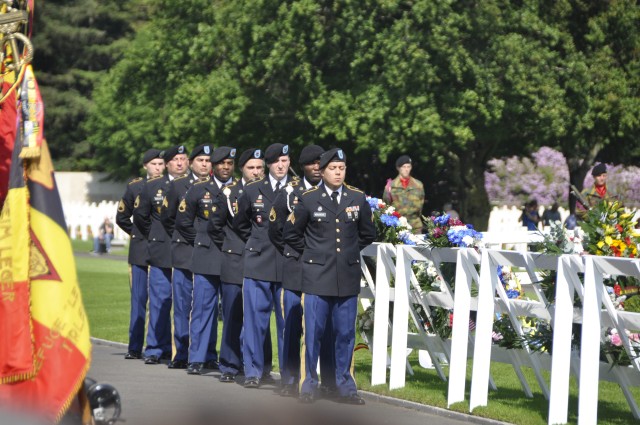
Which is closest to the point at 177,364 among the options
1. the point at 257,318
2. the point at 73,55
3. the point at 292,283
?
the point at 257,318

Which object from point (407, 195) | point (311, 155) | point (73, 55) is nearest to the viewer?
point (311, 155)

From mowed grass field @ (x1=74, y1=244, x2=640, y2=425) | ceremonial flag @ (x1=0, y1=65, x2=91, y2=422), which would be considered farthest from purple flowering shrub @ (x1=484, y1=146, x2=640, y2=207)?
ceremonial flag @ (x1=0, y1=65, x2=91, y2=422)

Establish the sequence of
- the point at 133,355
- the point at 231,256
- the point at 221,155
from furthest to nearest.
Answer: the point at 133,355 → the point at 221,155 → the point at 231,256

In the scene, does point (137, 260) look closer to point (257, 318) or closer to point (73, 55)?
point (257, 318)

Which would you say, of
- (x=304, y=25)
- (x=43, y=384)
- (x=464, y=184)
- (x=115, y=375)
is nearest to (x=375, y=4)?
(x=304, y=25)

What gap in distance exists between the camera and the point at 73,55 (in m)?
81.3

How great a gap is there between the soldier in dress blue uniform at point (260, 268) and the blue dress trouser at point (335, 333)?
3.75ft

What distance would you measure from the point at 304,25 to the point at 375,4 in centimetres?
217

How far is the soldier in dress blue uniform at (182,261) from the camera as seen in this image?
1516cm

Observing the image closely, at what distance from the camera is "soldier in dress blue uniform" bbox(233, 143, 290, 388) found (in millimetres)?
13633

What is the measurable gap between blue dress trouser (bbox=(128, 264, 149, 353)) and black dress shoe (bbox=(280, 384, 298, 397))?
3.25 m

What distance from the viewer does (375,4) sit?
3944cm

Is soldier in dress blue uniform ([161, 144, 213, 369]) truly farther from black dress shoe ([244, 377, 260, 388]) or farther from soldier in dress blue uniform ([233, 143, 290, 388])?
black dress shoe ([244, 377, 260, 388])

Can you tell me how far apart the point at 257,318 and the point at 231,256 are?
35.0 inches
